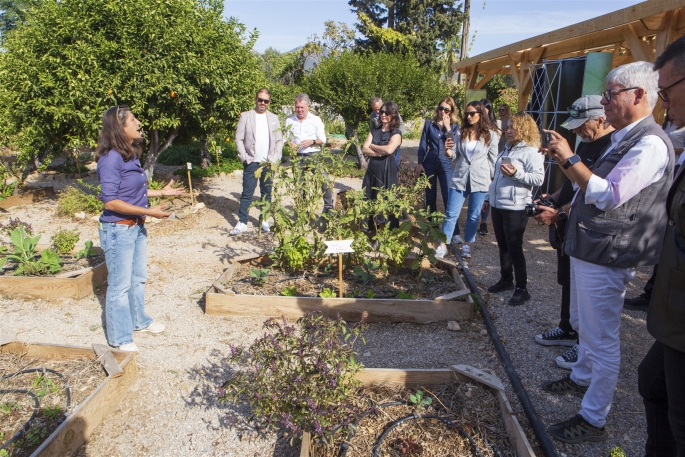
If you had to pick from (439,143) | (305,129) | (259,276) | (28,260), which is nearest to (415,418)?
(259,276)

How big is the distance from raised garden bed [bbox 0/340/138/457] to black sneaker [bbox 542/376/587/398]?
279cm

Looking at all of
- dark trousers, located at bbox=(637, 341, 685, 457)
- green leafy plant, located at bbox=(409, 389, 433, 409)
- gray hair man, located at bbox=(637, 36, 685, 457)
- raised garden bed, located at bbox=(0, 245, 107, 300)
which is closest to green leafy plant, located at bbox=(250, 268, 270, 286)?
raised garden bed, located at bbox=(0, 245, 107, 300)

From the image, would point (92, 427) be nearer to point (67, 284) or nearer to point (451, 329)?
point (67, 284)

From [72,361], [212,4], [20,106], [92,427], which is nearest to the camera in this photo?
[92,427]

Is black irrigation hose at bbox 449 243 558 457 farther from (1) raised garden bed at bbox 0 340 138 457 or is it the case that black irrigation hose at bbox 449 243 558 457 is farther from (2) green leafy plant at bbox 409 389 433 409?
(1) raised garden bed at bbox 0 340 138 457

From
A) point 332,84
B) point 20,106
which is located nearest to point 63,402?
point 20,106

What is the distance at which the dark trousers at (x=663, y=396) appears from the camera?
5.43 feet

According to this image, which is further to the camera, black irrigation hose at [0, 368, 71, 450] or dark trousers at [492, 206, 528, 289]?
dark trousers at [492, 206, 528, 289]

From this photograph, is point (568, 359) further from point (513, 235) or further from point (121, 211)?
point (121, 211)

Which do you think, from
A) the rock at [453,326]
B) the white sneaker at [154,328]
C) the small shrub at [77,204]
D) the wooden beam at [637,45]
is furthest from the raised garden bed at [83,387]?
the wooden beam at [637,45]

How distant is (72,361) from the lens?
3.18m

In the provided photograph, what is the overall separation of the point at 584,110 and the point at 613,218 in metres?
0.95

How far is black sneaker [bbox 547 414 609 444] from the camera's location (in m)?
2.49

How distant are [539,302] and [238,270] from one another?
3.05 meters
